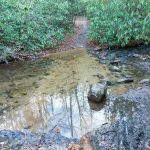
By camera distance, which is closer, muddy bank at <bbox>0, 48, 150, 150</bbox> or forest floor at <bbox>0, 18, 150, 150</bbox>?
forest floor at <bbox>0, 18, 150, 150</bbox>

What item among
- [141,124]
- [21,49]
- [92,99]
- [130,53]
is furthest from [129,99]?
[21,49]

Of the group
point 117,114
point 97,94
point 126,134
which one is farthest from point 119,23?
point 126,134

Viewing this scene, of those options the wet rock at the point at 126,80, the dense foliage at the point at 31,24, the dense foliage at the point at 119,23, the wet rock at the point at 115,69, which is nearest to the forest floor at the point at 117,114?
the wet rock at the point at 115,69

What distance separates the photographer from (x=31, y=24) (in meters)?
13.6

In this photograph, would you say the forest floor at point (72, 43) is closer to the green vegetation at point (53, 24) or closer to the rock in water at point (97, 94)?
the green vegetation at point (53, 24)

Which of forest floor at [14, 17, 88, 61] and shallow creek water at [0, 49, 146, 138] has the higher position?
forest floor at [14, 17, 88, 61]

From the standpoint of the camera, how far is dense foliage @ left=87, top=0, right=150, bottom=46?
40.5ft

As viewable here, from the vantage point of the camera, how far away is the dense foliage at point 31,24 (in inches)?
480

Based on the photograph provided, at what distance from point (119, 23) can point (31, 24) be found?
13.7 ft

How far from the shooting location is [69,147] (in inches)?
210

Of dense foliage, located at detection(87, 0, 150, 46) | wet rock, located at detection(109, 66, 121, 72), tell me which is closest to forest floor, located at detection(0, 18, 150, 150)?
wet rock, located at detection(109, 66, 121, 72)

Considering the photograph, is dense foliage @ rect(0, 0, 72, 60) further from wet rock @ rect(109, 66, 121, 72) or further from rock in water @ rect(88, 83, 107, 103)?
rock in water @ rect(88, 83, 107, 103)

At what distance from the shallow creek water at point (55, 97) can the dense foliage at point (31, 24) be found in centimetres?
122

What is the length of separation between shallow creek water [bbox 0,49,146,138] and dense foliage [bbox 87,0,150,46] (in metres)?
1.61
